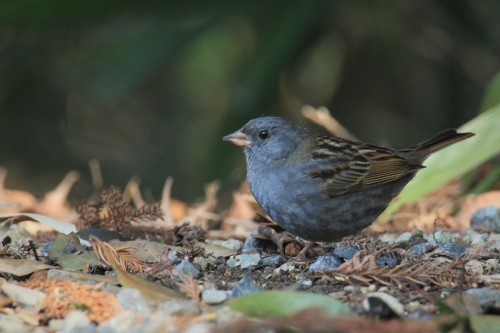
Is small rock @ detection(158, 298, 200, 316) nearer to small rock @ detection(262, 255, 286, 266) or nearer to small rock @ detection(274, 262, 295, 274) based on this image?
small rock @ detection(274, 262, 295, 274)

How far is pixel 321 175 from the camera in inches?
148

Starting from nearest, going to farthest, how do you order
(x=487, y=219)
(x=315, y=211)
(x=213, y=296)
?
Result: 1. (x=213, y=296)
2. (x=315, y=211)
3. (x=487, y=219)

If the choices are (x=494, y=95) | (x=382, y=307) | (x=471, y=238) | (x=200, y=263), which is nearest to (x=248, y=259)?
(x=200, y=263)

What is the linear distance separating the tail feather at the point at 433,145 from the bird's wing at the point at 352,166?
0.10 m

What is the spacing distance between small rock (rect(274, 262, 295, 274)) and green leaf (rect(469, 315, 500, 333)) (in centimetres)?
87

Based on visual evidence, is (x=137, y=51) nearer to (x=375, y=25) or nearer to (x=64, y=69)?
(x=64, y=69)

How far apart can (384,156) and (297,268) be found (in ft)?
3.76

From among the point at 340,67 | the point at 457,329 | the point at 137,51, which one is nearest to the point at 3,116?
the point at 137,51

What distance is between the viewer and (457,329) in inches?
90.0

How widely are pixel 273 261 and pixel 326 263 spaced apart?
222 millimetres

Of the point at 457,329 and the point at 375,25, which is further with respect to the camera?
the point at 375,25

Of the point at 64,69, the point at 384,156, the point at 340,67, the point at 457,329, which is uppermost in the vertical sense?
the point at 64,69

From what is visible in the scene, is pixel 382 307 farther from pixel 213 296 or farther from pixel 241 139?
pixel 241 139

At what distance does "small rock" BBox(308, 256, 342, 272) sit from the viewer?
3.03m
